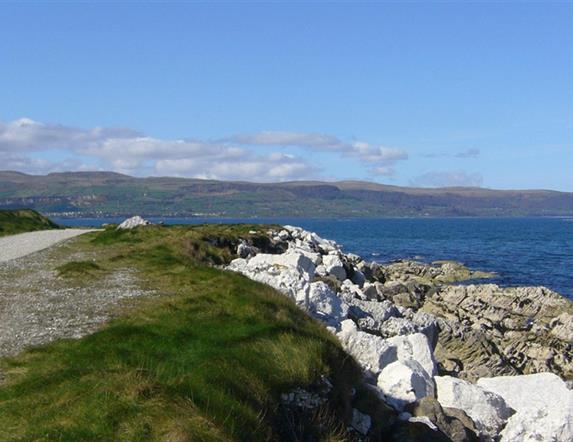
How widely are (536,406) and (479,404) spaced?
1573 mm

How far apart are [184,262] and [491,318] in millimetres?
24315

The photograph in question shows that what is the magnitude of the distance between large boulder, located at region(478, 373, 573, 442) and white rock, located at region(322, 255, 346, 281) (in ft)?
70.5

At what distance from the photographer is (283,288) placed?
2423 centimetres

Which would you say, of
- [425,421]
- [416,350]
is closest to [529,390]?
[416,350]

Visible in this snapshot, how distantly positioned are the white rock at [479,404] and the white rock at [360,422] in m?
4.07

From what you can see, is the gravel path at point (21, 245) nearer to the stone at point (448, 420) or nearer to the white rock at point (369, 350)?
the white rock at point (369, 350)

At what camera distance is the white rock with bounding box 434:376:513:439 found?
16828 mm

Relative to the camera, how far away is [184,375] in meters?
12.1

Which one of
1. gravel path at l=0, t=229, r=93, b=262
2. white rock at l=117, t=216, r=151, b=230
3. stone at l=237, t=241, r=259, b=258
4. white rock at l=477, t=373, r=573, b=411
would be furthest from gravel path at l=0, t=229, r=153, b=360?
white rock at l=117, t=216, r=151, b=230

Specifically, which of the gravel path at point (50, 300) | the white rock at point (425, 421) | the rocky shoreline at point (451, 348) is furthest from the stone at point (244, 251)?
the white rock at point (425, 421)

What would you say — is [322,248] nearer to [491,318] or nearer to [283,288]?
[491,318]

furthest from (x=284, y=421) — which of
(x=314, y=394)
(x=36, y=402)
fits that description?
(x=36, y=402)

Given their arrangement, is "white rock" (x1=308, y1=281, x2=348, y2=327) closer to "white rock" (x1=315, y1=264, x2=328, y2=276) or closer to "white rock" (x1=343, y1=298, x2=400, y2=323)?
"white rock" (x1=343, y1=298, x2=400, y2=323)

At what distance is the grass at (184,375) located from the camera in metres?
9.96
